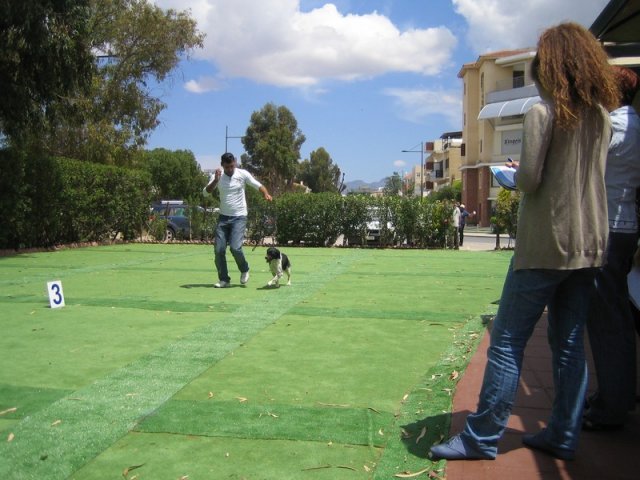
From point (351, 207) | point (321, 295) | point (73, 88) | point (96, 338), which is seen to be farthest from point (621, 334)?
point (351, 207)

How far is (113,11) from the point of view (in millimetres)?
22438

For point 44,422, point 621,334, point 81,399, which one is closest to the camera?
point 621,334

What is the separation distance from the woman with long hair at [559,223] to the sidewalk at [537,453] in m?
0.12

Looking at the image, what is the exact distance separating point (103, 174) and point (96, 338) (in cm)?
1439

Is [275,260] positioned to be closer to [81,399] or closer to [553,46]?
[81,399]

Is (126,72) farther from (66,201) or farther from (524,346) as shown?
(524,346)

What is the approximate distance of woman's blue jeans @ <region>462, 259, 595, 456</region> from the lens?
2.87 meters

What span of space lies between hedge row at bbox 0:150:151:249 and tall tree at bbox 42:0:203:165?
9.17ft

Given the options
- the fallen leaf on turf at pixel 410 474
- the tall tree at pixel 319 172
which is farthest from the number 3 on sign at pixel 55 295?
the tall tree at pixel 319 172

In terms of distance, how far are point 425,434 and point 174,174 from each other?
62542 mm

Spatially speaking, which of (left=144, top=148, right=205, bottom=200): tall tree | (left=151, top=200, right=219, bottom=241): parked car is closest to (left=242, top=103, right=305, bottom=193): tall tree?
(left=144, top=148, right=205, bottom=200): tall tree

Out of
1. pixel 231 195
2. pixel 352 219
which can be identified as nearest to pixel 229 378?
pixel 231 195

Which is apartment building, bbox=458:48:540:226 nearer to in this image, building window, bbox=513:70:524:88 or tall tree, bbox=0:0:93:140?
building window, bbox=513:70:524:88

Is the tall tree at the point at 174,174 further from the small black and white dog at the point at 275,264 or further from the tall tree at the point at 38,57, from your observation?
the small black and white dog at the point at 275,264
